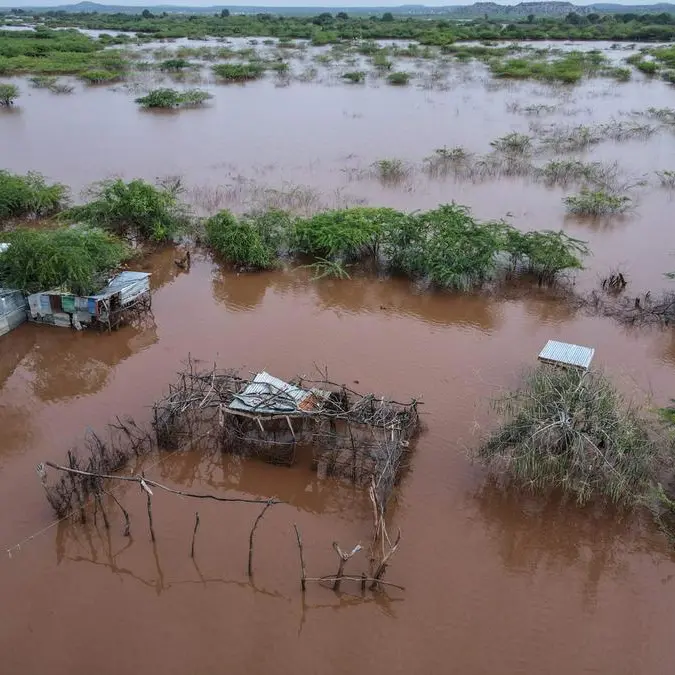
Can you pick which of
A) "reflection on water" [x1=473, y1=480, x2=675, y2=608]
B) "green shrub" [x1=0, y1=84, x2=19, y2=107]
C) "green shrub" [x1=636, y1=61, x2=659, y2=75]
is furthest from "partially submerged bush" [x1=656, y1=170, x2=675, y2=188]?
"green shrub" [x1=0, y1=84, x2=19, y2=107]

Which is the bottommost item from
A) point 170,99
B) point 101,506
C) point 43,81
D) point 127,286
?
point 101,506

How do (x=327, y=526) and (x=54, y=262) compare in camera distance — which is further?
(x=54, y=262)

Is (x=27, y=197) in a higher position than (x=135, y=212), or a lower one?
lower

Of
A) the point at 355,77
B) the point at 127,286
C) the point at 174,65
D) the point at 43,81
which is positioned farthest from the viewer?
the point at 174,65

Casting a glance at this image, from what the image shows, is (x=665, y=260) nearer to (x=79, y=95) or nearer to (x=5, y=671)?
(x=5, y=671)

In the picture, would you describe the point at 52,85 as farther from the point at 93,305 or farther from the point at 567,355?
the point at 567,355

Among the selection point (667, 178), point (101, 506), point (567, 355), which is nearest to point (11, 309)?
point (101, 506)

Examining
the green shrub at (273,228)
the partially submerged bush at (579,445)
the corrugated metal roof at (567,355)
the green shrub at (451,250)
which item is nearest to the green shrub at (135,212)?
the green shrub at (273,228)
